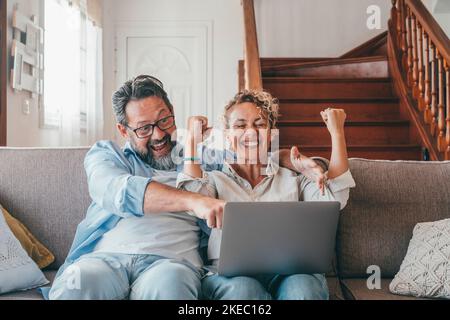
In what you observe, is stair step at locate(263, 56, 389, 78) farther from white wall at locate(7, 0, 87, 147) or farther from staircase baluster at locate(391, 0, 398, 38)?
white wall at locate(7, 0, 87, 147)

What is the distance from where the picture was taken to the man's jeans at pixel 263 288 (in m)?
1.31

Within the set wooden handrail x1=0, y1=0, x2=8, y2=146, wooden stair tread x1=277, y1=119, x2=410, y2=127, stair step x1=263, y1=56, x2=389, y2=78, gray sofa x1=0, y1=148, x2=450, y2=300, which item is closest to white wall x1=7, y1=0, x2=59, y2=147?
Result: wooden handrail x1=0, y1=0, x2=8, y2=146

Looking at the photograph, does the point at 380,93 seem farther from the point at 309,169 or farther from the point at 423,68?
the point at 309,169

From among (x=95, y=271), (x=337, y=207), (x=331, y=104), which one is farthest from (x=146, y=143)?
(x=331, y=104)

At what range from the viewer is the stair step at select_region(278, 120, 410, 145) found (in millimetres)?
3711

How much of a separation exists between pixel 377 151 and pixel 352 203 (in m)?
1.88

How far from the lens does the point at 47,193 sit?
6.14ft

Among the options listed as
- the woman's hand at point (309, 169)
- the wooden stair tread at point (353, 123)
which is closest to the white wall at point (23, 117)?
the wooden stair tread at point (353, 123)

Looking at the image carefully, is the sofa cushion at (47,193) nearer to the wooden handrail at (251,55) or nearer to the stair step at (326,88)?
the wooden handrail at (251,55)

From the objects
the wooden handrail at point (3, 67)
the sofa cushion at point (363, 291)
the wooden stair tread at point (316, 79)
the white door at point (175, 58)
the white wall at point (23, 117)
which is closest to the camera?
the sofa cushion at point (363, 291)

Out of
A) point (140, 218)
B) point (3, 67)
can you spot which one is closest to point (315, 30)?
point (3, 67)

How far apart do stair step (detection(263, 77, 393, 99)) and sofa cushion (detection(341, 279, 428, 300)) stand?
8.51 ft

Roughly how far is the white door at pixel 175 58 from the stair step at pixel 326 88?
133 cm

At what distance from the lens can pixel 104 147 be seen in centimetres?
169
